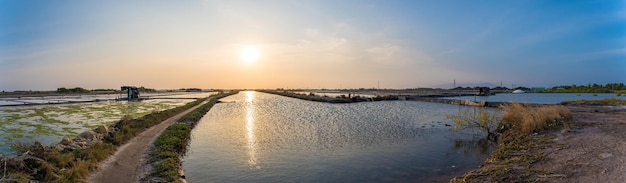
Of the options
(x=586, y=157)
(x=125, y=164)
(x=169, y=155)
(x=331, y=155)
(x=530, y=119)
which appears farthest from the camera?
(x=530, y=119)

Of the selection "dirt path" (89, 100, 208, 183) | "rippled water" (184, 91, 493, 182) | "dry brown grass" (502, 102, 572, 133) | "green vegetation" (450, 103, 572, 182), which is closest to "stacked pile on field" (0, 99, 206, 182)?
"dirt path" (89, 100, 208, 183)

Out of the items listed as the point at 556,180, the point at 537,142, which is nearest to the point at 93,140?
the point at 556,180

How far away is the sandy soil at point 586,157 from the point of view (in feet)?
26.9

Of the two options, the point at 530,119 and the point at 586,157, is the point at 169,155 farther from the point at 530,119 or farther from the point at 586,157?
the point at 530,119

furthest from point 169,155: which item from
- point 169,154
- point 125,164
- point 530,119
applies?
point 530,119

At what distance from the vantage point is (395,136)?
18.2m

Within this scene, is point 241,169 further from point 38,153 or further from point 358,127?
point 358,127

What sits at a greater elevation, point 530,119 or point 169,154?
point 530,119

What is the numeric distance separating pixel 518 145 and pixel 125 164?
14.9m

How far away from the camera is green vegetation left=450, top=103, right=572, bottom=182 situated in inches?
356

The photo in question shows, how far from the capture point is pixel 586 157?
9.82 metres

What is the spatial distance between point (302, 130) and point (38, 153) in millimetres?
13361

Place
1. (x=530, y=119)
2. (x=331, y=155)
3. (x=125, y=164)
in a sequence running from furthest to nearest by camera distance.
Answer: (x=530, y=119) < (x=331, y=155) < (x=125, y=164)

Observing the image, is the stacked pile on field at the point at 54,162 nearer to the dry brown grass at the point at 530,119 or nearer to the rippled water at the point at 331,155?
the rippled water at the point at 331,155
